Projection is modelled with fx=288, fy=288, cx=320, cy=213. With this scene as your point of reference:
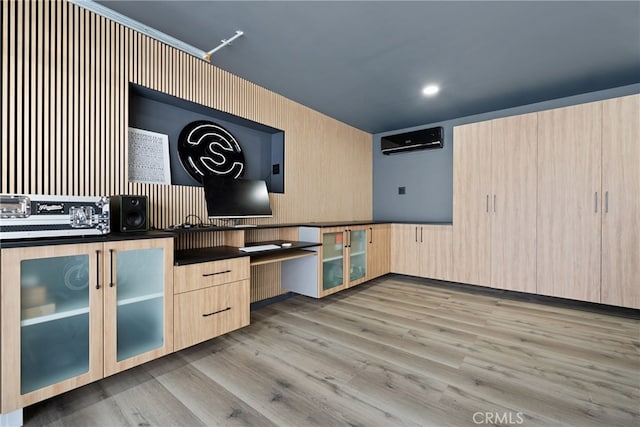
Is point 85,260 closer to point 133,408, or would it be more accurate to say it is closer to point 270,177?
point 133,408

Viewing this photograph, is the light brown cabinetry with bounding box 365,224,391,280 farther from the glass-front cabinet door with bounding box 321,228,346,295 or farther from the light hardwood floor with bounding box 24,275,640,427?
the light hardwood floor with bounding box 24,275,640,427

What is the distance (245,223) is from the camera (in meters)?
3.31

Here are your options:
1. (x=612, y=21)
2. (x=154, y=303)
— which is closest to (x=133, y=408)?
(x=154, y=303)

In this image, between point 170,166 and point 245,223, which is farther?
point 245,223

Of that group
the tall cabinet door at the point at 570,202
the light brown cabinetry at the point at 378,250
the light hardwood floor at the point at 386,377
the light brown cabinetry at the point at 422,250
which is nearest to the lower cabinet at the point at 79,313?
the light hardwood floor at the point at 386,377

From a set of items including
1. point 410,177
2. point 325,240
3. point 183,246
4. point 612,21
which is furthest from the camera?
point 410,177

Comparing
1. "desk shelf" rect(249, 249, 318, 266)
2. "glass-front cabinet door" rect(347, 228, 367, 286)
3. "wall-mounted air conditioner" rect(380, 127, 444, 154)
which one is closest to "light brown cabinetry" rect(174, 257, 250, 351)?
"desk shelf" rect(249, 249, 318, 266)

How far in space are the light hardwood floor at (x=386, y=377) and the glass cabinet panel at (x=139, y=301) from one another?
0.25m

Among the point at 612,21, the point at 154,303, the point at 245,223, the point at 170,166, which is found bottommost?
the point at 154,303

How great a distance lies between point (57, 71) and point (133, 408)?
2305 millimetres

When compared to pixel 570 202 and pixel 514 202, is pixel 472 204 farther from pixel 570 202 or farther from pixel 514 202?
pixel 570 202

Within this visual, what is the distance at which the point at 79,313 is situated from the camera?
1.71 m

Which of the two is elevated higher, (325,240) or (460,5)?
(460,5)

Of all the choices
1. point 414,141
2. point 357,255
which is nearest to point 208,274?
point 357,255
